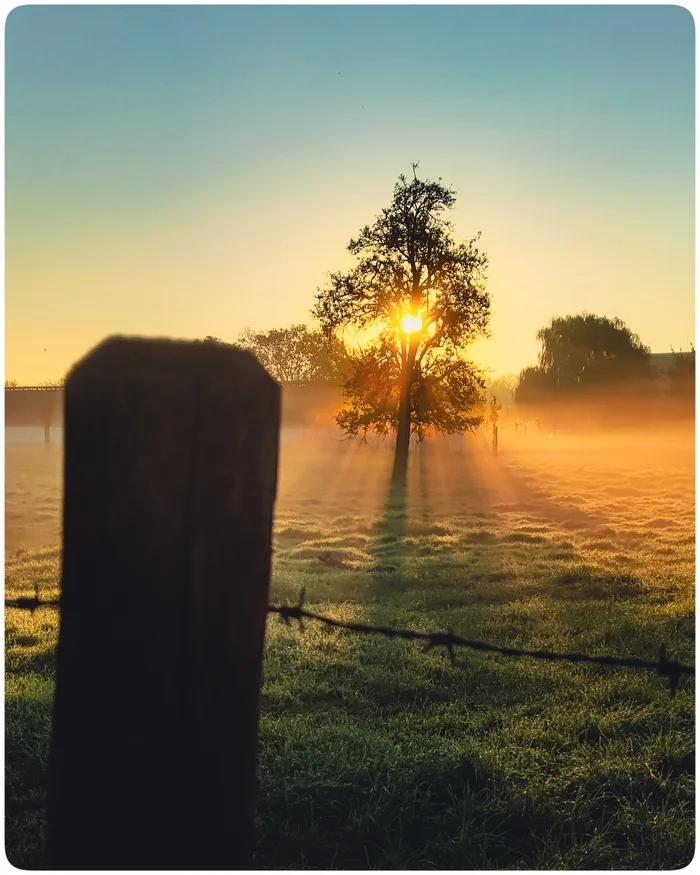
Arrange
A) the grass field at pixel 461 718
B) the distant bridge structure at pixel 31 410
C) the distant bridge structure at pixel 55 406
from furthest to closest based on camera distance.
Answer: the distant bridge structure at pixel 31 410 → the distant bridge structure at pixel 55 406 → the grass field at pixel 461 718

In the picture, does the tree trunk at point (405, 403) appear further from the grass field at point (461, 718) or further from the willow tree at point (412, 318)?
the grass field at point (461, 718)

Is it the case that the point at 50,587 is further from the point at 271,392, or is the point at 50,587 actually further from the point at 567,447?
the point at 567,447

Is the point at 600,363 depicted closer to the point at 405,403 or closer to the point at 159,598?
the point at 405,403

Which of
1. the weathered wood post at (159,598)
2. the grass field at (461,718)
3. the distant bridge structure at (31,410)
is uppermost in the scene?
the distant bridge structure at (31,410)

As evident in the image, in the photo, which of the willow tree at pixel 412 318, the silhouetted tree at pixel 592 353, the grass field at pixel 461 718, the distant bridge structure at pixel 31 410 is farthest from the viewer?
the silhouetted tree at pixel 592 353

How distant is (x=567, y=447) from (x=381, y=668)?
46.4 metres

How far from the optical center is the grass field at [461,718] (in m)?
3.22

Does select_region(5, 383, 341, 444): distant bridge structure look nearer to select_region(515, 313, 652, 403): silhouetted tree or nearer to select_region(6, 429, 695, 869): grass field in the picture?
select_region(515, 313, 652, 403): silhouetted tree

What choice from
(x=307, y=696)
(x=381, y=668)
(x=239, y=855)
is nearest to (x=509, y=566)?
(x=381, y=668)

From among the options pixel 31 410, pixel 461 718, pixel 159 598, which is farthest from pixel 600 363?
pixel 159 598

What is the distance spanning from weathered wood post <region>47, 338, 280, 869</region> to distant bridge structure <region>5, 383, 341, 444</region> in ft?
116

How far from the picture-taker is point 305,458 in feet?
126

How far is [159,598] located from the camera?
1391 mm

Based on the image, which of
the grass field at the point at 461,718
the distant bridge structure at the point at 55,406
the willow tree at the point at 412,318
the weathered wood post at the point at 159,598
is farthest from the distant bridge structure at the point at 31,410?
the weathered wood post at the point at 159,598
